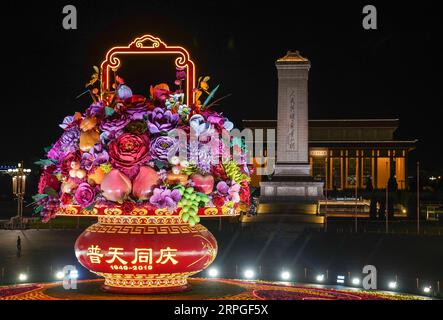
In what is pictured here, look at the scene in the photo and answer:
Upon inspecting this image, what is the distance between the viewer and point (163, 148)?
934cm

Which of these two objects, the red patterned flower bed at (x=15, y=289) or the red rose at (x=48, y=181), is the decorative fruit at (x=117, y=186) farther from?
the red patterned flower bed at (x=15, y=289)

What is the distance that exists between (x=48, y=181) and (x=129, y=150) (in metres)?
1.42

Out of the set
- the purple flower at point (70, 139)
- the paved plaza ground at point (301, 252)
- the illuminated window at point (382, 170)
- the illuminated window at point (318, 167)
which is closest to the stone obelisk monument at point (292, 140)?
the paved plaza ground at point (301, 252)

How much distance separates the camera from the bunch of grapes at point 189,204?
9.30 metres

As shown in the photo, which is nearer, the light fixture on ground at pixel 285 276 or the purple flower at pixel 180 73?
the purple flower at pixel 180 73

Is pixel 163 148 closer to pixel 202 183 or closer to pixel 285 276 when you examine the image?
pixel 202 183

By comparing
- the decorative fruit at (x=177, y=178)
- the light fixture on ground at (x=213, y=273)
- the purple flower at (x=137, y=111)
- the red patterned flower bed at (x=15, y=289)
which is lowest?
the light fixture on ground at (x=213, y=273)

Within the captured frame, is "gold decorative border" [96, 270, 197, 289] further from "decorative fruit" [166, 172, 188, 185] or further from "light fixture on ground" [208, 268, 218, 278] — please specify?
"light fixture on ground" [208, 268, 218, 278]

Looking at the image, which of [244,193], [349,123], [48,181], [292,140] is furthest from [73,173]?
[349,123]

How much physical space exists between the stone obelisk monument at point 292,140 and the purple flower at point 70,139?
47235mm

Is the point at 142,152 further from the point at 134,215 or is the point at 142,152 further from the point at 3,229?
the point at 3,229

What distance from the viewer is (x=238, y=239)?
34.2 meters

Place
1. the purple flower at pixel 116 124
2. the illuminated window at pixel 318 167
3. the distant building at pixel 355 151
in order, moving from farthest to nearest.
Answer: the illuminated window at pixel 318 167
the distant building at pixel 355 151
the purple flower at pixel 116 124

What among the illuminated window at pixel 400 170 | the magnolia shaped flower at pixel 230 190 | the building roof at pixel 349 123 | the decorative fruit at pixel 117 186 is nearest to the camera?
the decorative fruit at pixel 117 186
